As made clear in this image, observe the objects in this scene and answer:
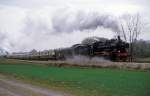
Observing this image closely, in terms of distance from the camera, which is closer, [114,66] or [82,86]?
[82,86]

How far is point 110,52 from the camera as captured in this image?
4544 cm

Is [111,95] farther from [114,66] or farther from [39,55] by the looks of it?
[39,55]

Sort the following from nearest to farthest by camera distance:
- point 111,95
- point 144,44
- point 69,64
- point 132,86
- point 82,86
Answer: point 111,95 < point 132,86 < point 82,86 < point 69,64 < point 144,44

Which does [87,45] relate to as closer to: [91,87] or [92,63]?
[92,63]

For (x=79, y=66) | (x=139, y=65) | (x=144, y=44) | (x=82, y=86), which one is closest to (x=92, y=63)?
(x=79, y=66)

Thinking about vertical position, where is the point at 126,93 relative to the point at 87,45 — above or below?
below

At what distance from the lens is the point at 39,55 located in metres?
64.9

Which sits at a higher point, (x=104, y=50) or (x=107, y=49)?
(x=107, y=49)

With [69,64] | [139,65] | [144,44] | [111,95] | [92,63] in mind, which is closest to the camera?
[111,95]

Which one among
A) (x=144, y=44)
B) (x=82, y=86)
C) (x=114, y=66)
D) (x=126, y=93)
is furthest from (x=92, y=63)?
(x=144, y=44)

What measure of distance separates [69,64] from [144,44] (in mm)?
35845

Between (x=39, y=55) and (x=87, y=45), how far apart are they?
1846 cm

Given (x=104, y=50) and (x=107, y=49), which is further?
(x=104, y=50)

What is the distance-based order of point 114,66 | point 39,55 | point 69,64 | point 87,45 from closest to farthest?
point 114,66
point 69,64
point 87,45
point 39,55
